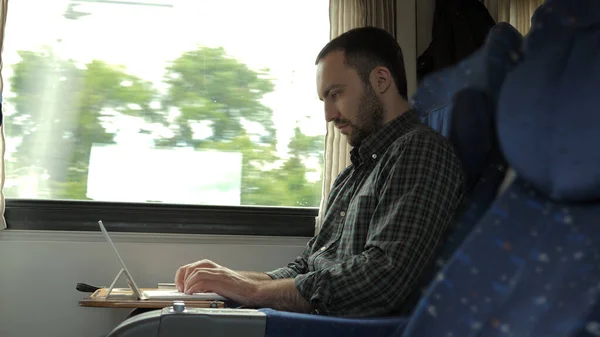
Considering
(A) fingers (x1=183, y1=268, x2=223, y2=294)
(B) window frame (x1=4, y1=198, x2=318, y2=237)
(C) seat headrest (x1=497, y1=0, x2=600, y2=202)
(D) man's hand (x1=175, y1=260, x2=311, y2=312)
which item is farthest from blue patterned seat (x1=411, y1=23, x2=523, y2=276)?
(B) window frame (x1=4, y1=198, x2=318, y2=237)

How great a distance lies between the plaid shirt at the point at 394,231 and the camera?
1.21m

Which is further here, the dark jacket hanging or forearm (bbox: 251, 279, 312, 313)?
the dark jacket hanging

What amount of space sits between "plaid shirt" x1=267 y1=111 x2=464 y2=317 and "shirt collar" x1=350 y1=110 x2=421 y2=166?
0.39 feet

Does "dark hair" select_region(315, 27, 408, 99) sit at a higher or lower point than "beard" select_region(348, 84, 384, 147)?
higher

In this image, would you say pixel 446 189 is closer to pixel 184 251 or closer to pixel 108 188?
pixel 184 251

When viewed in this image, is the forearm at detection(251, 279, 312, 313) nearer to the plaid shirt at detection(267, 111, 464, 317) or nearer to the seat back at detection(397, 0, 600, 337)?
the plaid shirt at detection(267, 111, 464, 317)

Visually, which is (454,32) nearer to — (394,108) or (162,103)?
(394,108)

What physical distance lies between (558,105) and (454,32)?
1.53 m

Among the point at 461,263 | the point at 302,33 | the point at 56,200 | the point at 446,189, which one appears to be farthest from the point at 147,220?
the point at 461,263

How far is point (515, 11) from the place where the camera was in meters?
2.48

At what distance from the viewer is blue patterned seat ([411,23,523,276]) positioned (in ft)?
3.99

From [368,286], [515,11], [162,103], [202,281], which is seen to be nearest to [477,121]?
[368,286]

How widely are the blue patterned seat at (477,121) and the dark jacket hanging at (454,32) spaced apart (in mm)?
1000

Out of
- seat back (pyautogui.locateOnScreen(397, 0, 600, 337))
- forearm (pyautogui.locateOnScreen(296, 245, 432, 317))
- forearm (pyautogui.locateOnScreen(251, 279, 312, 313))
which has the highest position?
seat back (pyautogui.locateOnScreen(397, 0, 600, 337))
